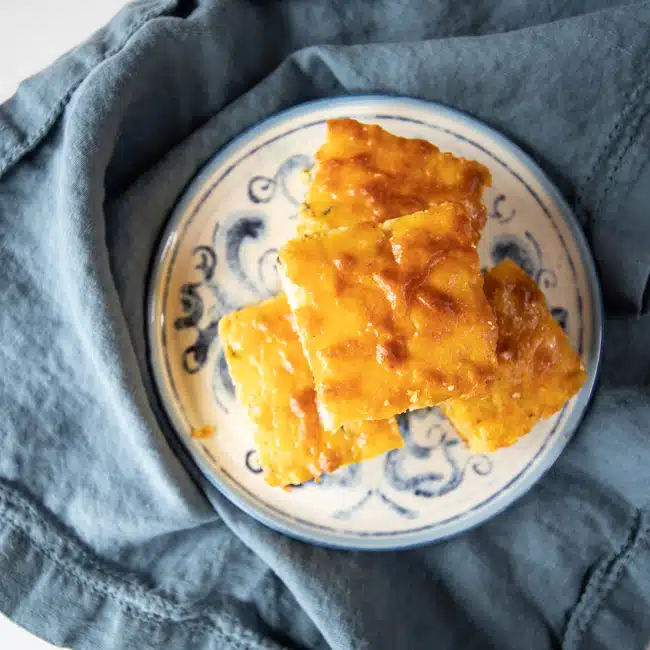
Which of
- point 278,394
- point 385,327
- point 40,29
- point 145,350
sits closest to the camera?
point 385,327

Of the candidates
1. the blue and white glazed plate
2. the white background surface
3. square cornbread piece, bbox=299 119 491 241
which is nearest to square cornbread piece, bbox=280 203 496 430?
square cornbread piece, bbox=299 119 491 241

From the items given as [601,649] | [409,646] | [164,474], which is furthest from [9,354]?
[601,649]

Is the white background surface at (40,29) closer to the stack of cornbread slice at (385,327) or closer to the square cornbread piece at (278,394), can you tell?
the stack of cornbread slice at (385,327)

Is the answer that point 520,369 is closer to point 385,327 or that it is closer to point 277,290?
point 385,327

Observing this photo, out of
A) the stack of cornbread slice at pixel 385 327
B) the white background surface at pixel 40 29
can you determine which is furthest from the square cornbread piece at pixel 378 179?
the white background surface at pixel 40 29

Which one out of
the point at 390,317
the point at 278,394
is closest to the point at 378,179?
the point at 390,317

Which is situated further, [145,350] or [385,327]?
[145,350]

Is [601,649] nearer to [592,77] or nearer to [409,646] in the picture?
[409,646]
